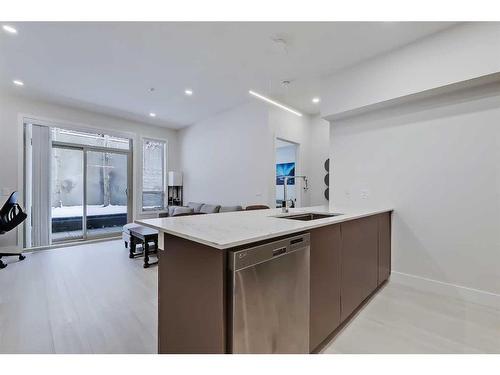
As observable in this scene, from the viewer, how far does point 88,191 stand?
209 inches

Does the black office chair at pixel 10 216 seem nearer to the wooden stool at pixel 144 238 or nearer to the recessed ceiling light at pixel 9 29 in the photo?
the wooden stool at pixel 144 238

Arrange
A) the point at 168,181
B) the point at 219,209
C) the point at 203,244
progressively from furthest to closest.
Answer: the point at 168,181
the point at 219,209
the point at 203,244

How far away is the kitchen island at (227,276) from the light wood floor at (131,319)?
293mm

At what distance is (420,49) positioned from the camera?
8.46ft

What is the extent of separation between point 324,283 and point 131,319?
1.74 m

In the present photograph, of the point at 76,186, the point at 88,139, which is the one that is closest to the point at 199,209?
the point at 76,186

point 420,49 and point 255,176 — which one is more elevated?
point 420,49

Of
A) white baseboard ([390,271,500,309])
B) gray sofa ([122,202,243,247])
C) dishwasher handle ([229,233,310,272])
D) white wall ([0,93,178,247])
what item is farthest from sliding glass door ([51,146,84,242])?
white baseboard ([390,271,500,309])

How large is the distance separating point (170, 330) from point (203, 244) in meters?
0.68

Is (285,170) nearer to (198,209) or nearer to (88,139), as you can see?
(198,209)

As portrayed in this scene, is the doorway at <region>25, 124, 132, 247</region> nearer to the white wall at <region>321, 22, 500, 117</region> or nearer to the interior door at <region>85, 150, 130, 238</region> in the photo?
the interior door at <region>85, 150, 130, 238</region>

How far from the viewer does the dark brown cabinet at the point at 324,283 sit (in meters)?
1.55
